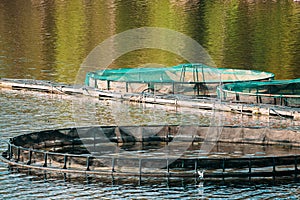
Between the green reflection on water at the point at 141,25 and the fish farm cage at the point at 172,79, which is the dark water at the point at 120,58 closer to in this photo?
the green reflection on water at the point at 141,25

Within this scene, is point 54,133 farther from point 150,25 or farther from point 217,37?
point 150,25

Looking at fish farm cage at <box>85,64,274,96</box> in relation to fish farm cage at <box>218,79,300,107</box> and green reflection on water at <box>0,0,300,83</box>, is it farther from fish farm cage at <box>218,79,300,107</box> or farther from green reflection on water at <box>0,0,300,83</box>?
green reflection on water at <box>0,0,300,83</box>

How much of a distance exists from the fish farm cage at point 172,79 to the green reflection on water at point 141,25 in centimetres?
633

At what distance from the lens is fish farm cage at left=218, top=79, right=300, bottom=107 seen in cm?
6328

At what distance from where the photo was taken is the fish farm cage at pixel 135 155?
43812mm

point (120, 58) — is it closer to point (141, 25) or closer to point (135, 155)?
point (141, 25)

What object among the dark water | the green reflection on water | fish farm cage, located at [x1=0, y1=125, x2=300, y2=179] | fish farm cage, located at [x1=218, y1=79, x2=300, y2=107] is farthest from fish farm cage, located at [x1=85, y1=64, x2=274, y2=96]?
fish farm cage, located at [x1=0, y1=125, x2=300, y2=179]

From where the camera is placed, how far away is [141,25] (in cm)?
12550

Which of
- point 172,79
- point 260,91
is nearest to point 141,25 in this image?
point 172,79

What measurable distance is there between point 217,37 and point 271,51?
13.0 m

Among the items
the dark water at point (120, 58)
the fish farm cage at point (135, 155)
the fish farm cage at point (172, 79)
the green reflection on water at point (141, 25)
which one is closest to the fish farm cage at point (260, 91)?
the fish farm cage at point (172, 79)

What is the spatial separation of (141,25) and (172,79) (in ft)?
170

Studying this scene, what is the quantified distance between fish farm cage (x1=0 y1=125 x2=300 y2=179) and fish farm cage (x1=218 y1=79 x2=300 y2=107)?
12.2 m

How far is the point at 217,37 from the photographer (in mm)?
112062
